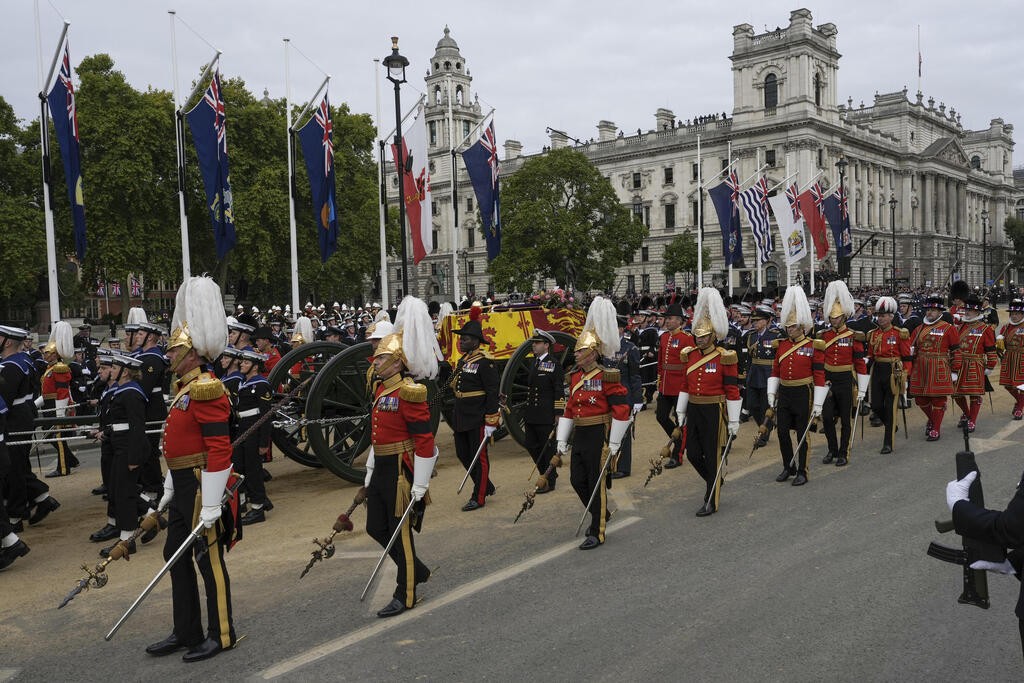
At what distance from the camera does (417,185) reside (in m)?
17.8

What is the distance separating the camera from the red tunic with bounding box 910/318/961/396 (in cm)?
1111

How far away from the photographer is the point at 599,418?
6879 millimetres

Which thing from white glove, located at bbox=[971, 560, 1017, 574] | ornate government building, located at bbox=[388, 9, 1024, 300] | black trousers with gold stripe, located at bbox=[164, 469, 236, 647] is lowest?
black trousers with gold stripe, located at bbox=[164, 469, 236, 647]

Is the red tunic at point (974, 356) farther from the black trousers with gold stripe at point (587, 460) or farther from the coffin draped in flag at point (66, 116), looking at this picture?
the coffin draped in flag at point (66, 116)

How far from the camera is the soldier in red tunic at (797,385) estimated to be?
886 cm

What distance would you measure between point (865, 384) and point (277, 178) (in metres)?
30.0

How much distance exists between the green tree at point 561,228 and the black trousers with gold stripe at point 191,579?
4099 cm

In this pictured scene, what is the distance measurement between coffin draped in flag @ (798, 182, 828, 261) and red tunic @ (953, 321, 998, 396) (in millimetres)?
17142

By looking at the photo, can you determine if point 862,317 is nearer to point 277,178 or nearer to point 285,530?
point 285,530

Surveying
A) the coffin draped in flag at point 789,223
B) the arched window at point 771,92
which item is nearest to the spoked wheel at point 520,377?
the coffin draped in flag at point 789,223

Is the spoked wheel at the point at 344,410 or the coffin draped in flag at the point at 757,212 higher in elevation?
the coffin draped in flag at the point at 757,212

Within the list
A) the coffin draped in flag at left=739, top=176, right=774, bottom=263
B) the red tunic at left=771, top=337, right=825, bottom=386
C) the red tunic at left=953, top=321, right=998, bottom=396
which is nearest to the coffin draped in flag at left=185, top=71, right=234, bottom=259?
the red tunic at left=771, top=337, right=825, bottom=386

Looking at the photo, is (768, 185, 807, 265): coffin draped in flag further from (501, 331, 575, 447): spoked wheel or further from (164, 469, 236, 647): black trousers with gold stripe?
(164, 469, 236, 647): black trousers with gold stripe

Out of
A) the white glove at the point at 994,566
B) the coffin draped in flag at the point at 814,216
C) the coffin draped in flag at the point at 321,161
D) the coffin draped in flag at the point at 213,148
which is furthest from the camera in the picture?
the coffin draped in flag at the point at 814,216
